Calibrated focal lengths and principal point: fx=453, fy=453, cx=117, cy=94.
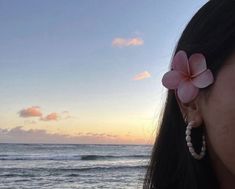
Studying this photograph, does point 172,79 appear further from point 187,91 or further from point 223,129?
point 223,129

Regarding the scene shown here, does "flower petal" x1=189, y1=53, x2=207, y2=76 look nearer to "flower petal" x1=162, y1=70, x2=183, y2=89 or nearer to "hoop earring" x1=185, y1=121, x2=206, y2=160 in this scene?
"flower petal" x1=162, y1=70, x2=183, y2=89

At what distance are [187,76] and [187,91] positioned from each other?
1.9 inches

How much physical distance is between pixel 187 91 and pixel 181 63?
3.5 inches

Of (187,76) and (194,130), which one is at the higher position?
(187,76)

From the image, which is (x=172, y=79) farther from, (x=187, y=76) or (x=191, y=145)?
(x=191, y=145)

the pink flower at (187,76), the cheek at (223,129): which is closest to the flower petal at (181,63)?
the pink flower at (187,76)

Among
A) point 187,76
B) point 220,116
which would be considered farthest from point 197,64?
point 220,116

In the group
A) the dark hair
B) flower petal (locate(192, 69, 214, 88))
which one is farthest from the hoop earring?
flower petal (locate(192, 69, 214, 88))

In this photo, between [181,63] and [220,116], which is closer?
[220,116]

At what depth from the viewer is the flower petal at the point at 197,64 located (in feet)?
4.31

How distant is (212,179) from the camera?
142 cm

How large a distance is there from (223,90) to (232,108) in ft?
→ 0.22

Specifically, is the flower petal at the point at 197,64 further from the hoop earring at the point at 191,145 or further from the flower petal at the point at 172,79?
the hoop earring at the point at 191,145

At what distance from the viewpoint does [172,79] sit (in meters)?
1.36
